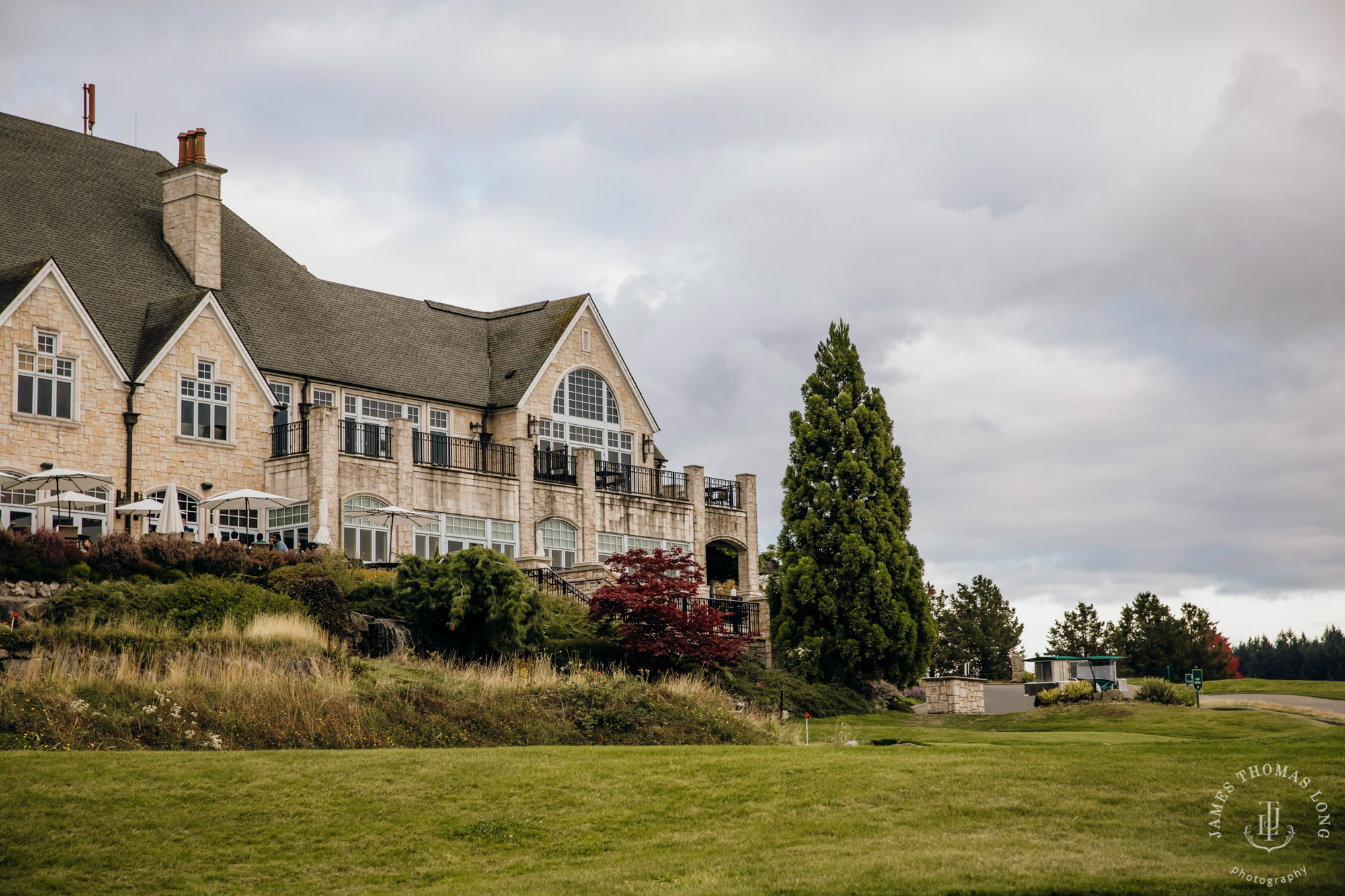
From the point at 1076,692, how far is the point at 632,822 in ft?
77.4

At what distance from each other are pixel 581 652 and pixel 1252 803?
62.0 feet

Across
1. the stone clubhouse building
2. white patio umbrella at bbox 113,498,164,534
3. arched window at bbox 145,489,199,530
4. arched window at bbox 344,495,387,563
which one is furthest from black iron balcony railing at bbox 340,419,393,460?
white patio umbrella at bbox 113,498,164,534

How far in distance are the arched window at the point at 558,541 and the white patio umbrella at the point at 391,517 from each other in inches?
178

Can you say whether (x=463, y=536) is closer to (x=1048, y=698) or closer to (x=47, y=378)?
(x=47, y=378)

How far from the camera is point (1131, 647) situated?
59562mm

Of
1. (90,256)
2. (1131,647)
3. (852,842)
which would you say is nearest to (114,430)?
(90,256)

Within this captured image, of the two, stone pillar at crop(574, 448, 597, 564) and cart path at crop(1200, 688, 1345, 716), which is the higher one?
stone pillar at crop(574, 448, 597, 564)

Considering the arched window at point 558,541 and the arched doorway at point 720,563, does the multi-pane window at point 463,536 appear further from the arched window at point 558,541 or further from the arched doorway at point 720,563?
the arched doorway at point 720,563

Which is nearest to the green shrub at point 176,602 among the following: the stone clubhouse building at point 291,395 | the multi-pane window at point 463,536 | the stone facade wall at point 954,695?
the stone clubhouse building at point 291,395

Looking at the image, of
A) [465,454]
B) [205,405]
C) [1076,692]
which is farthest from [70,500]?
[1076,692]

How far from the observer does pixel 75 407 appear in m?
35.3

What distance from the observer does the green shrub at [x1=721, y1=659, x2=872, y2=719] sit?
3334 cm

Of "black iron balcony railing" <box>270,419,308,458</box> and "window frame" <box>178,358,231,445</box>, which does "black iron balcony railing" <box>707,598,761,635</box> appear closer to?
"black iron balcony railing" <box>270,419,308,458</box>

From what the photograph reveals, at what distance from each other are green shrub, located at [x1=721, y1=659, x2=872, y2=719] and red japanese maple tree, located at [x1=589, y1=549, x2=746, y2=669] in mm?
801
